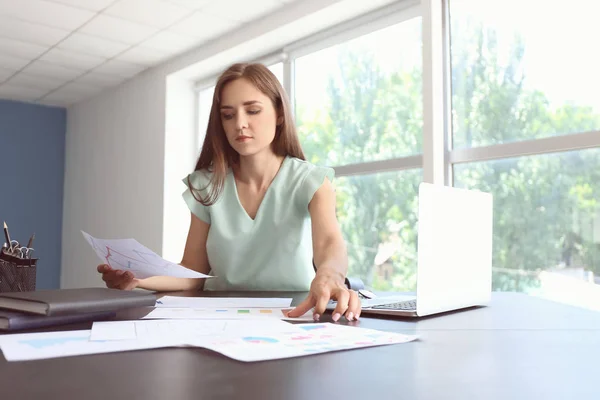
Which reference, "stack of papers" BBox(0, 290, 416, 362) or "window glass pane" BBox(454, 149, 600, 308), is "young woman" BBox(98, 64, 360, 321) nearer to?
"stack of papers" BBox(0, 290, 416, 362)

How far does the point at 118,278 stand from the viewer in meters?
1.31

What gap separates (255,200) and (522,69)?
202 centimetres

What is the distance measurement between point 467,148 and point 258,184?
198cm

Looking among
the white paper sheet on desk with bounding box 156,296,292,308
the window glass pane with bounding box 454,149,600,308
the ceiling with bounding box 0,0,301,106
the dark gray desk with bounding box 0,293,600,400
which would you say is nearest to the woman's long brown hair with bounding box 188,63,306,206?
the white paper sheet on desk with bounding box 156,296,292,308

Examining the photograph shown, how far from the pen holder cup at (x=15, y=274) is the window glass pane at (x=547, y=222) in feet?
8.00

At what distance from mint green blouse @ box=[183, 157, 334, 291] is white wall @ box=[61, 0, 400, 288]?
2.58 m

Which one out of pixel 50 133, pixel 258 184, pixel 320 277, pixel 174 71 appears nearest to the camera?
pixel 320 277

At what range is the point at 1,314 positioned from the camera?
0.82 meters

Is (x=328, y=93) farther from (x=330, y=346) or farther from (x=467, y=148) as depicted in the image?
(x=330, y=346)

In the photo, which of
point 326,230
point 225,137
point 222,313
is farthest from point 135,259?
point 225,137

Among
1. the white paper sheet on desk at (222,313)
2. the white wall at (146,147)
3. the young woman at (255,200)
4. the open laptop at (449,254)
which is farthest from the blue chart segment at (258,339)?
the white wall at (146,147)

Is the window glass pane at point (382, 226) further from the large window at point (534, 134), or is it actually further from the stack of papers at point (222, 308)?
the stack of papers at point (222, 308)

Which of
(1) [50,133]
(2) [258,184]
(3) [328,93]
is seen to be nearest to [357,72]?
(3) [328,93]

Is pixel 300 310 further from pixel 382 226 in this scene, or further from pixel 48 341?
pixel 382 226
